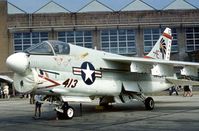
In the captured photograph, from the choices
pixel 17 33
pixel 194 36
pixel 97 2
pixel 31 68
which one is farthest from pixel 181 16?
pixel 31 68

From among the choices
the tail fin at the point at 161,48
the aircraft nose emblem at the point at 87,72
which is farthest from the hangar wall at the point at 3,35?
the aircraft nose emblem at the point at 87,72

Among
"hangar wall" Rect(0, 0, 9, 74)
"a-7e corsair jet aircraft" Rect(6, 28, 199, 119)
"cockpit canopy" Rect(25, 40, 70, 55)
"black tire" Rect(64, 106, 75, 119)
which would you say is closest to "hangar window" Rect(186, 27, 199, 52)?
"hangar wall" Rect(0, 0, 9, 74)

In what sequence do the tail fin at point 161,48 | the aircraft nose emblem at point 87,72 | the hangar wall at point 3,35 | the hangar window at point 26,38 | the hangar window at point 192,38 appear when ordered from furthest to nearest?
the hangar window at point 192,38 → the hangar wall at point 3,35 → the hangar window at point 26,38 → the tail fin at point 161,48 → the aircraft nose emblem at point 87,72

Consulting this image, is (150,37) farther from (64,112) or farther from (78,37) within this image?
(64,112)

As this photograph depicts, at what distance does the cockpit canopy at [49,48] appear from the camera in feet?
48.7

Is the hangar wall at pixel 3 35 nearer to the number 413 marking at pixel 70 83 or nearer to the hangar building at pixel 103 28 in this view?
the hangar building at pixel 103 28

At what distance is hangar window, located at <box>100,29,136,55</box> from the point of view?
197ft

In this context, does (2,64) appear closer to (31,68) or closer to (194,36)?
(194,36)

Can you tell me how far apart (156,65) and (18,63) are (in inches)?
301

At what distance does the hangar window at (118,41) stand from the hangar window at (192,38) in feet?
30.0

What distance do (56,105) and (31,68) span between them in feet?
6.54

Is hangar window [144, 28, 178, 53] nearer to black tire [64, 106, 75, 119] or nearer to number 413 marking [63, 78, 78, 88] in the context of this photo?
number 413 marking [63, 78, 78, 88]

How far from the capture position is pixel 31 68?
1428 cm

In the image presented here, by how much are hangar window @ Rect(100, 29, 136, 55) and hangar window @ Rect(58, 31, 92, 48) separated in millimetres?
2099
